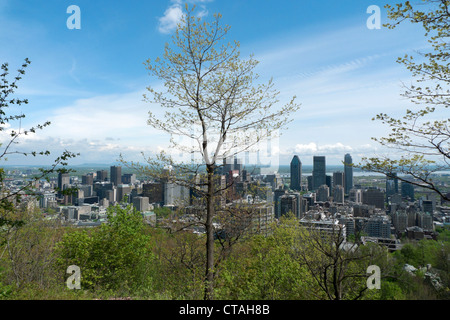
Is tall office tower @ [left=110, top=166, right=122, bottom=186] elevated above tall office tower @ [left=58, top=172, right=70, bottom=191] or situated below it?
below

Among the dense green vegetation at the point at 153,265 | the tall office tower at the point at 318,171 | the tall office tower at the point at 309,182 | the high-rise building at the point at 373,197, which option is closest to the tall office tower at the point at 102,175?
the tall office tower at the point at 309,182

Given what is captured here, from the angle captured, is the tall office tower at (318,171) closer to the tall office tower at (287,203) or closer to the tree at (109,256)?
the tall office tower at (287,203)

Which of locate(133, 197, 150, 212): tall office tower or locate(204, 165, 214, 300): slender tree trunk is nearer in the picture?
locate(204, 165, 214, 300): slender tree trunk

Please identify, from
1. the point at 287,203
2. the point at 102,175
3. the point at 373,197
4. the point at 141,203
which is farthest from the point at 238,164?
the point at 102,175

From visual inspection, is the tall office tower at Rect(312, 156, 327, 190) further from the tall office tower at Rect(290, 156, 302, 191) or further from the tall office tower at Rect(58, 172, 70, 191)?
the tall office tower at Rect(58, 172, 70, 191)

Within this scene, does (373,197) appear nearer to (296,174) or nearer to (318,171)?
(318,171)

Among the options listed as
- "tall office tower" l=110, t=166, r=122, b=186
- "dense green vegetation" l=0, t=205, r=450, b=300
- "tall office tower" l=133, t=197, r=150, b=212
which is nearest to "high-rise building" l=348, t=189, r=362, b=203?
"dense green vegetation" l=0, t=205, r=450, b=300

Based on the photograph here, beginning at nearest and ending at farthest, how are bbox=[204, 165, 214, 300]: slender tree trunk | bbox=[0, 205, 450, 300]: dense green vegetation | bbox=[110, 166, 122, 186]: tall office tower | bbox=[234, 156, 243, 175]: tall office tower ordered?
1. bbox=[204, 165, 214, 300]: slender tree trunk
2. bbox=[0, 205, 450, 300]: dense green vegetation
3. bbox=[234, 156, 243, 175]: tall office tower
4. bbox=[110, 166, 122, 186]: tall office tower
